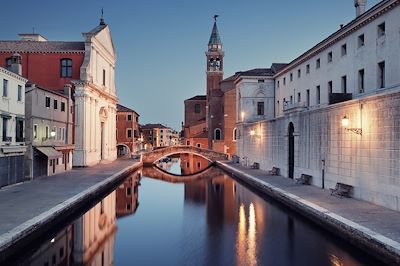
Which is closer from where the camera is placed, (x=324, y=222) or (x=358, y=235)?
(x=358, y=235)

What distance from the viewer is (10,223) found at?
11.7 meters

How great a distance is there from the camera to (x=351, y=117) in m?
17.3

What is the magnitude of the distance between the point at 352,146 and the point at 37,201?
13.2m

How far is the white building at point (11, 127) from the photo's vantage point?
20.0 metres

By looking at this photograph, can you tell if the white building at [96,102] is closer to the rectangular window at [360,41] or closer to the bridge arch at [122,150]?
the bridge arch at [122,150]

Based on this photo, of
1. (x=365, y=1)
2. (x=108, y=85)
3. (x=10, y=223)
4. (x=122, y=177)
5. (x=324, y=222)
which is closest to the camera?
(x=10, y=223)

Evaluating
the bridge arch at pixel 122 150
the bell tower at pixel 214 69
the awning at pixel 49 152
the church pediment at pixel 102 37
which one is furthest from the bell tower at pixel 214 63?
the awning at pixel 49 152

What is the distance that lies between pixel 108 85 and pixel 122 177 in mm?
15579

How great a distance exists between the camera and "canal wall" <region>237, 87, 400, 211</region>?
1410 cm

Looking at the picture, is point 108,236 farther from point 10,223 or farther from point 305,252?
point 305,252

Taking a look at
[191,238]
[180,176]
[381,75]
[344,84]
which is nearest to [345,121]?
[381,75]

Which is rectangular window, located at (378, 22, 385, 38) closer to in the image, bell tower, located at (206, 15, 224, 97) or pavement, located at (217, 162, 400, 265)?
pavement, located at (217, 162, 400, 265)

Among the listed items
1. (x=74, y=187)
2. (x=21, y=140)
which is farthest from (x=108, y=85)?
(x=74, y=187)

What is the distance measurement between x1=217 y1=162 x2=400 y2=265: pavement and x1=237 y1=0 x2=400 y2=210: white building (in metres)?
0.92
